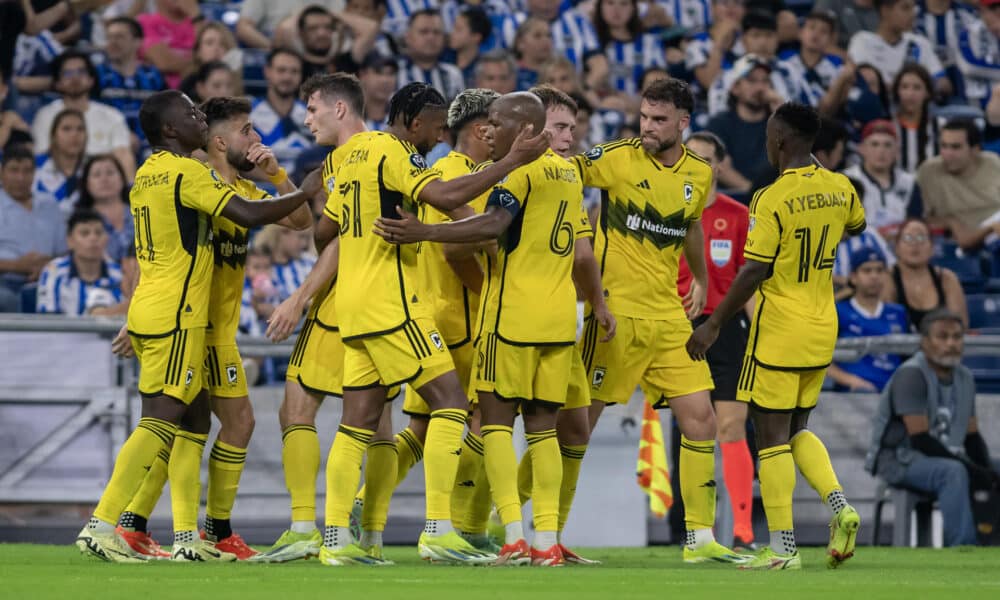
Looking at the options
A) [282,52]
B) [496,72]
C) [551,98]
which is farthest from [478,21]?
[551,98]

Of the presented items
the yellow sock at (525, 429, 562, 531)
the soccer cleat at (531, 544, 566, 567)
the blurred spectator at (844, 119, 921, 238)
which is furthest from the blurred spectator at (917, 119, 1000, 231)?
the soccer cleat at (531, 544, 566, 567)

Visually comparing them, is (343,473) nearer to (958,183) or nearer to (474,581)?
A: (474,581)

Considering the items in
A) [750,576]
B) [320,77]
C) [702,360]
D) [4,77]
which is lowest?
[750,576]

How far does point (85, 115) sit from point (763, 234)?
333 inches

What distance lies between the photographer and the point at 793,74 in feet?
53.7

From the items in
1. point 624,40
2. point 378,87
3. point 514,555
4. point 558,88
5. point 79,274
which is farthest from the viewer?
point 624,40

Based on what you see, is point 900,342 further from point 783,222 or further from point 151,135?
point 151,135

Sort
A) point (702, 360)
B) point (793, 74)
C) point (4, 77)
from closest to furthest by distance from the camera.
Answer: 1. point (702, 360)
2. point (4, 77)
3. point (793, 74)

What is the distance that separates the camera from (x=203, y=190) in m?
7.71

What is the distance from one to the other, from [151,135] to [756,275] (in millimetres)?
3193

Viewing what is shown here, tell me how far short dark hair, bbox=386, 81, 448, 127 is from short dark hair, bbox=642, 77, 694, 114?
1194mm

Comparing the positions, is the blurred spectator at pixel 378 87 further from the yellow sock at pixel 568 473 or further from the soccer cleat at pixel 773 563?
the soccer cleat at pixel 773 563

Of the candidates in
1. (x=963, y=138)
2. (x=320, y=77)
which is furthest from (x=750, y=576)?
(x=963, y=138)

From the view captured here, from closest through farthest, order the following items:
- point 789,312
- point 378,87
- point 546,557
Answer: point 546,557 → point 789,312 → point 378,87
